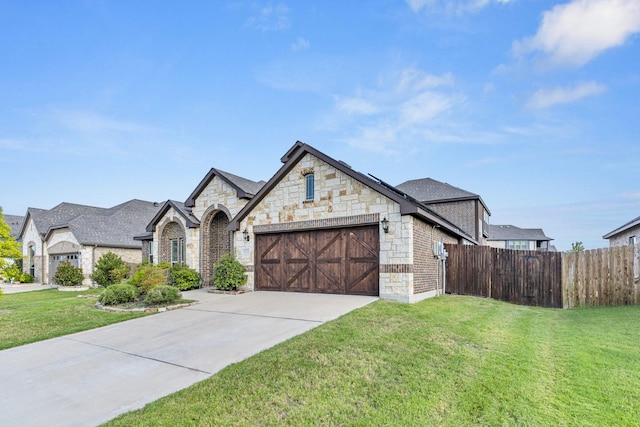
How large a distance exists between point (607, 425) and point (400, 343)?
118 inches

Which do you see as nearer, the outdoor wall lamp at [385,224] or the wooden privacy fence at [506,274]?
the outdoor wall lamp at [385,224]

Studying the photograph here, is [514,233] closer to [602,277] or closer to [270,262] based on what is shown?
[602,277]

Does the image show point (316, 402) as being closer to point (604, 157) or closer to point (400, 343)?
point (400, 343)

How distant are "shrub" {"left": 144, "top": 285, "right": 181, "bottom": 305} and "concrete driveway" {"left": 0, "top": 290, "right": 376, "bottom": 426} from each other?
3.60 feet

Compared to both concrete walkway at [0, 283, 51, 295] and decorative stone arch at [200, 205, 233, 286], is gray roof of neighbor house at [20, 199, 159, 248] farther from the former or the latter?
decorative stone arch at [200, 205, 233, 286]

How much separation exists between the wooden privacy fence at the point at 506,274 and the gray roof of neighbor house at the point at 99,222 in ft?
71.1

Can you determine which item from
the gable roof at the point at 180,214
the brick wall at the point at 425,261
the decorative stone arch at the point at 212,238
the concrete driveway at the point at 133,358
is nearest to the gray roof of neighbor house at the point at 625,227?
the brick wall at the point at 425,261

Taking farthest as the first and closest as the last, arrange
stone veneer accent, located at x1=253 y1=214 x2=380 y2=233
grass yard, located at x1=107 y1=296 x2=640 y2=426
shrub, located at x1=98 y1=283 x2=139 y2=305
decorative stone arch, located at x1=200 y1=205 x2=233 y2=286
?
decorative stone arch, located at x1=200 y1=205 x2=233 y2=286 < shrub, located at x1=98 y1=283 x2=139 y2=305 < stone veneer accent, located at x1=253 y1=214 x2=380 y2=233 < grass yard, located at x1=107 y1=296 x2=640 y2=426

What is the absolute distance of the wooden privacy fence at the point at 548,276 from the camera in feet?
36.3

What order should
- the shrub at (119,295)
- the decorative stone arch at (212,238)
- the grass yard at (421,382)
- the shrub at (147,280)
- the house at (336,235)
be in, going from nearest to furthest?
the grass yard at (421,382) < the house at (336,235) < the shrub at (119,295) < the shrub at (147,280) < the decorative stone arch at (212,238)

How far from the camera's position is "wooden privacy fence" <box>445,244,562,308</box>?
40.6 ft

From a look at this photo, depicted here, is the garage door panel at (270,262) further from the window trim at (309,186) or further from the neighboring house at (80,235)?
the neighboring house at (80,235)

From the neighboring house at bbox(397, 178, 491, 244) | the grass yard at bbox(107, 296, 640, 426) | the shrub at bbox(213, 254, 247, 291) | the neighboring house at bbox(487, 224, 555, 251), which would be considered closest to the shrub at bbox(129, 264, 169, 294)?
the shrub at bbox(213, 254, 247, 291)

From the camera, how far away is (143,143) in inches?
664
